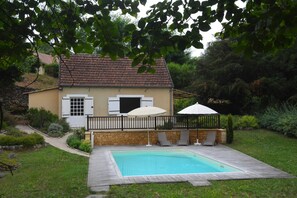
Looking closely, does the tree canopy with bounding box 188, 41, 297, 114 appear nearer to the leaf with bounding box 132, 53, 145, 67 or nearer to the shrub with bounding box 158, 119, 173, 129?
the shrub with bounding box 158, 119, 173, 129

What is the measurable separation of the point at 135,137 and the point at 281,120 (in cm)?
809

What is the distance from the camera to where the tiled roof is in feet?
79.3

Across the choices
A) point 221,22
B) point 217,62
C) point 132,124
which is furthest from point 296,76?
point 221,22

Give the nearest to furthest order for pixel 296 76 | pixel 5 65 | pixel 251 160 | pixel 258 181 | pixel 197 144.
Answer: pixel 5 65 → pixel 258 181 → pixel 251 160 → pixel 197 144 → pixel 296 76

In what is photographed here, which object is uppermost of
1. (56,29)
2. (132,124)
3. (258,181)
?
(56,29)

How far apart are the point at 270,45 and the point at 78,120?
2149cm

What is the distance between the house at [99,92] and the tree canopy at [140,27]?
19.7 m

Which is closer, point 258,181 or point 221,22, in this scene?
point 221,22

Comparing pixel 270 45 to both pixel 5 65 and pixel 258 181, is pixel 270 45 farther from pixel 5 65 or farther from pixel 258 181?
pixel 258 181

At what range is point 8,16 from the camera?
11.6ft

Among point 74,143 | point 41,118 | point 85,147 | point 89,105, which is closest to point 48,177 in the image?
point 85,147

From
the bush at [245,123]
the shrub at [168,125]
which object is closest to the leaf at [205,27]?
the shrub at [168,125]

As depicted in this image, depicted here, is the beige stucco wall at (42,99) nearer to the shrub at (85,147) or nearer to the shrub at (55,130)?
the shrub at (55,130)

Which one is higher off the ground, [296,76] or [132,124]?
[296,76]
